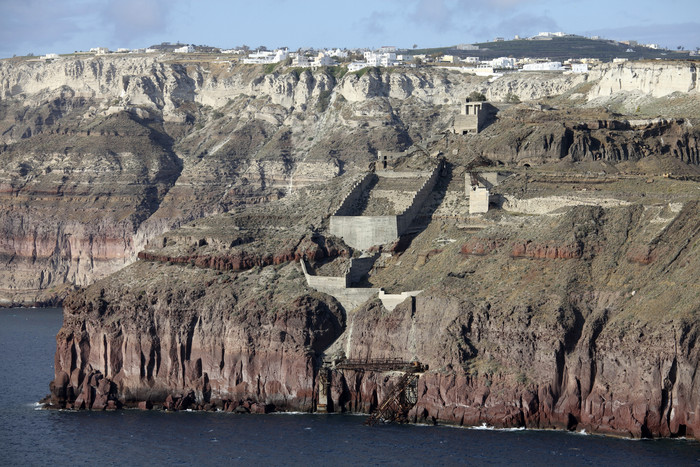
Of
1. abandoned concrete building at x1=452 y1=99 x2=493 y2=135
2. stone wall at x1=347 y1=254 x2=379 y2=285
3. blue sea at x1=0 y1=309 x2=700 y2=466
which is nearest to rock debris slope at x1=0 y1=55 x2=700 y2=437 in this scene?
stone wall at x1=347 y1=254 x2=379 y2=285

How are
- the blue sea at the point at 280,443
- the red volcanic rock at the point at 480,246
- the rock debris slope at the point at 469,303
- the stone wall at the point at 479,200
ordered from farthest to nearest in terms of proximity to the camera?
the stone wall at the point at 479,200 < the red volcanic rock at the point at 480,246 < the rock debris slope at the point at 469,303 < the blue sea at the point at 280,443

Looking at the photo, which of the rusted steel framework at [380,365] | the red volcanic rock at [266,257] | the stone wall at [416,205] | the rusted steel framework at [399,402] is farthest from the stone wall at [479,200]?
the rusted steel framework at [399,402]

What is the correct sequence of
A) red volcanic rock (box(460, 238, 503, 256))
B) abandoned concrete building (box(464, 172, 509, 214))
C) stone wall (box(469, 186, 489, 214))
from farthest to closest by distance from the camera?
abandoned concrete building (box(464, 172, 509, 214)) < stone wall (box(469, 186, 489, 214)) < red volcanic rock (box(460, 238, 503, 256))

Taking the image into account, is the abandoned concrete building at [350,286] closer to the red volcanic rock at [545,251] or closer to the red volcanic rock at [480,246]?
the red volcanic rock at [480,246]

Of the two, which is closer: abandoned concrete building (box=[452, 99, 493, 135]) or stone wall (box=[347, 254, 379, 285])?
stone wall (box=[347, 254, 379, 285])

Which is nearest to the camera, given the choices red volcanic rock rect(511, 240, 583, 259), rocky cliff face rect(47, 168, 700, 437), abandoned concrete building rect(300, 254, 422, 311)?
rocky cliff face rect(47, 168, 700, 437)

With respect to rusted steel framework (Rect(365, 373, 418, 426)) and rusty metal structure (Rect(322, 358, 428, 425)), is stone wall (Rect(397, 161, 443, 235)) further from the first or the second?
rusted steel framework (Rect(365, 373, 418, 426))

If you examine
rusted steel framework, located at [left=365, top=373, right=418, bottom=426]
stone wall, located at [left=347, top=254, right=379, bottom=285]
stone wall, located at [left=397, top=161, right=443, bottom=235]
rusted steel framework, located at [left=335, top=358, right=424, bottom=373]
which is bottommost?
rusted steel framework, located at [left=365, top=373, right=418, bottom=426]

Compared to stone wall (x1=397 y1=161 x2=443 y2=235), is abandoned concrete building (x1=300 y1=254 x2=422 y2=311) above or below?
below
